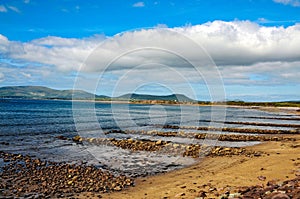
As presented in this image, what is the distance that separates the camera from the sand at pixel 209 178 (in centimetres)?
1205

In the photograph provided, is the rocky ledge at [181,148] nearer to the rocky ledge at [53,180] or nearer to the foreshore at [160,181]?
the foreshore at [160,181]

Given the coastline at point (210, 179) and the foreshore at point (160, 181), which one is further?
the coastline at point (210, 179)

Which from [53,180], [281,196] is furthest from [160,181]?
[281,196]

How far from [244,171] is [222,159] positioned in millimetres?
4852

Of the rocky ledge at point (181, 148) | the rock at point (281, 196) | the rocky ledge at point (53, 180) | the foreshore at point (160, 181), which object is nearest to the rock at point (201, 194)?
the foreshore at point (160, 181)

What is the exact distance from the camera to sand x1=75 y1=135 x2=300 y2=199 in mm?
12055

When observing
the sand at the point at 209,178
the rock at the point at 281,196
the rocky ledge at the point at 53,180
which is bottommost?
the rocky ledge at the point at 53,180

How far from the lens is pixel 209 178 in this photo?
1420cm

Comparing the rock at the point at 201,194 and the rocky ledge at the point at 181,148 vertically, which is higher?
the rock at the point at 201,194

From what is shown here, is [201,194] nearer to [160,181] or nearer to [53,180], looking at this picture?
[160,181]

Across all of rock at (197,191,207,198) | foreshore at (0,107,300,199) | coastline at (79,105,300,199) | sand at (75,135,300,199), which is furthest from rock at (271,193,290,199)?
rock at (197,191,207,198)

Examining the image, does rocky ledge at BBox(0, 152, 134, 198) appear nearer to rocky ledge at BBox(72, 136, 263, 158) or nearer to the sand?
the sand

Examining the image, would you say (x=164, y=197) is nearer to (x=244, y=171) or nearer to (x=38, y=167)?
(x=244, y=171)

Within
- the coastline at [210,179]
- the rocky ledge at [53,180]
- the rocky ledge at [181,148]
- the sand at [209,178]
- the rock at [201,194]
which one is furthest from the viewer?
the rocky ledge at [181,148]
